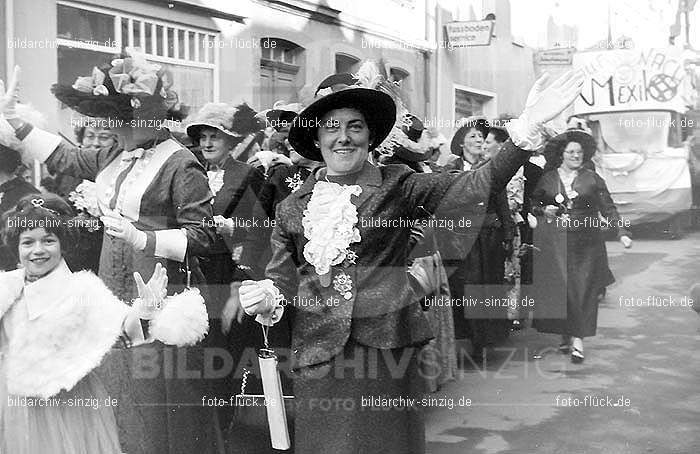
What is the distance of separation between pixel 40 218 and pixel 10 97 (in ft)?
1.74

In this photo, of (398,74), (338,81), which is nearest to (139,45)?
(338,81)

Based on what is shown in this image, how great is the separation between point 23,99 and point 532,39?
2.12m

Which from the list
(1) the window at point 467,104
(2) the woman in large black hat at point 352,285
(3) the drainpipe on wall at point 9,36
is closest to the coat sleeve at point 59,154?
(3) the drainpipe on wall at point 9,36

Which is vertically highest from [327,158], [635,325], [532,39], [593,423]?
[532,39]

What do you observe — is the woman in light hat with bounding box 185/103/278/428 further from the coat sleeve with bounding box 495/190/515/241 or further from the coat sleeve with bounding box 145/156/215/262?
the coat sleeve with bounding box 495/190/515/241

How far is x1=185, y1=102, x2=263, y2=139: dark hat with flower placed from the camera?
12.0ft

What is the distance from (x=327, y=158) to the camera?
2.82 metres

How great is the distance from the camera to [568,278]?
3453mm

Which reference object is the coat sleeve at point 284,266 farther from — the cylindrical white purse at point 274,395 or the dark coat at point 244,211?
the dark coat at point 244,211

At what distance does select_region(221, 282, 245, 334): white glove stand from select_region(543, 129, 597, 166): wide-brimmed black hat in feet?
4.73

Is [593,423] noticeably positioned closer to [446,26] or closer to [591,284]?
[591,284]

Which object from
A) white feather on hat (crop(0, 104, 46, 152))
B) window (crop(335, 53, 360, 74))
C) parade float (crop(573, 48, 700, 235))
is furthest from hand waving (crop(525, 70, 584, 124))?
white feather on hat (crop(0, 104, 46, 152))

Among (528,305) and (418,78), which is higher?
(418,78)

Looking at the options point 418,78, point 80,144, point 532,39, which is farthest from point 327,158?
point 80,144
